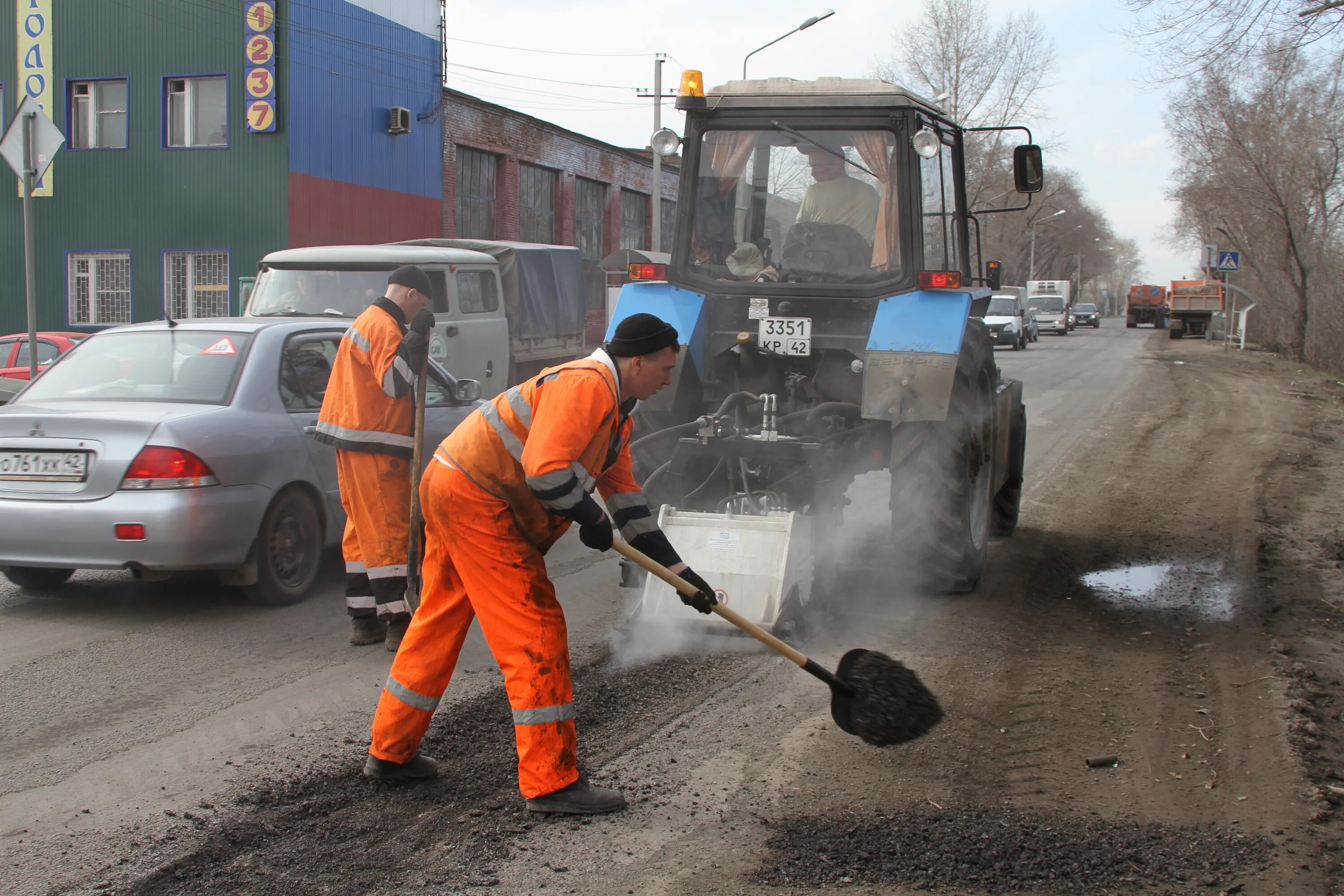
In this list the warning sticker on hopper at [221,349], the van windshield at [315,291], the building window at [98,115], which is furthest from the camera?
the building window at [98,115]

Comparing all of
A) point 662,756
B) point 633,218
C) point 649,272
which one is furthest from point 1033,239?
point 662,756

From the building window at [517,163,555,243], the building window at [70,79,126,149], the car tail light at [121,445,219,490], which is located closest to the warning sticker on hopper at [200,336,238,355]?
the car tail light at [121,445,219,490]

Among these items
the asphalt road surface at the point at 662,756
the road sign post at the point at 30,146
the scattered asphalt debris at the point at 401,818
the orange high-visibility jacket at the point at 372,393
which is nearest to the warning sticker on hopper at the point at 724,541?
the asphalt road surface at the point at 662,756

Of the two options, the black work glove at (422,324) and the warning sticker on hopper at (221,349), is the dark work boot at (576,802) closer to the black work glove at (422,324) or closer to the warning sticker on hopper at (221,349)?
the black work glove at (422,324)

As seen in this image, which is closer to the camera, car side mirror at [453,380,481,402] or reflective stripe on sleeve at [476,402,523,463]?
reflective stripe on sleeve at [476,402,523,463]

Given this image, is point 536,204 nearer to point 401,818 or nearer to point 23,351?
point 23,351

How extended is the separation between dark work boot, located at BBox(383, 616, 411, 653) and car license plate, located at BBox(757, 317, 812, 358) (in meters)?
2.37

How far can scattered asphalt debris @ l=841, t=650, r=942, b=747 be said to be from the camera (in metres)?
4.05

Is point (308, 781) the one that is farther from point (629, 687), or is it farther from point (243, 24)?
point (243, 24)

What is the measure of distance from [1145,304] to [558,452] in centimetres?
7328

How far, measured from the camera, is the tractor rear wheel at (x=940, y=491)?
630cm

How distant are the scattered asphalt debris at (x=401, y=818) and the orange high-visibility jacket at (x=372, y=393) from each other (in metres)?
1.42

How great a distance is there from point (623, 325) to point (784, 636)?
216cm

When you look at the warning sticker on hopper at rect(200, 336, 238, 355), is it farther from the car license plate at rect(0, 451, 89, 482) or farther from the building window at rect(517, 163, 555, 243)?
the building window at rect(517, 163, 555, 243)
